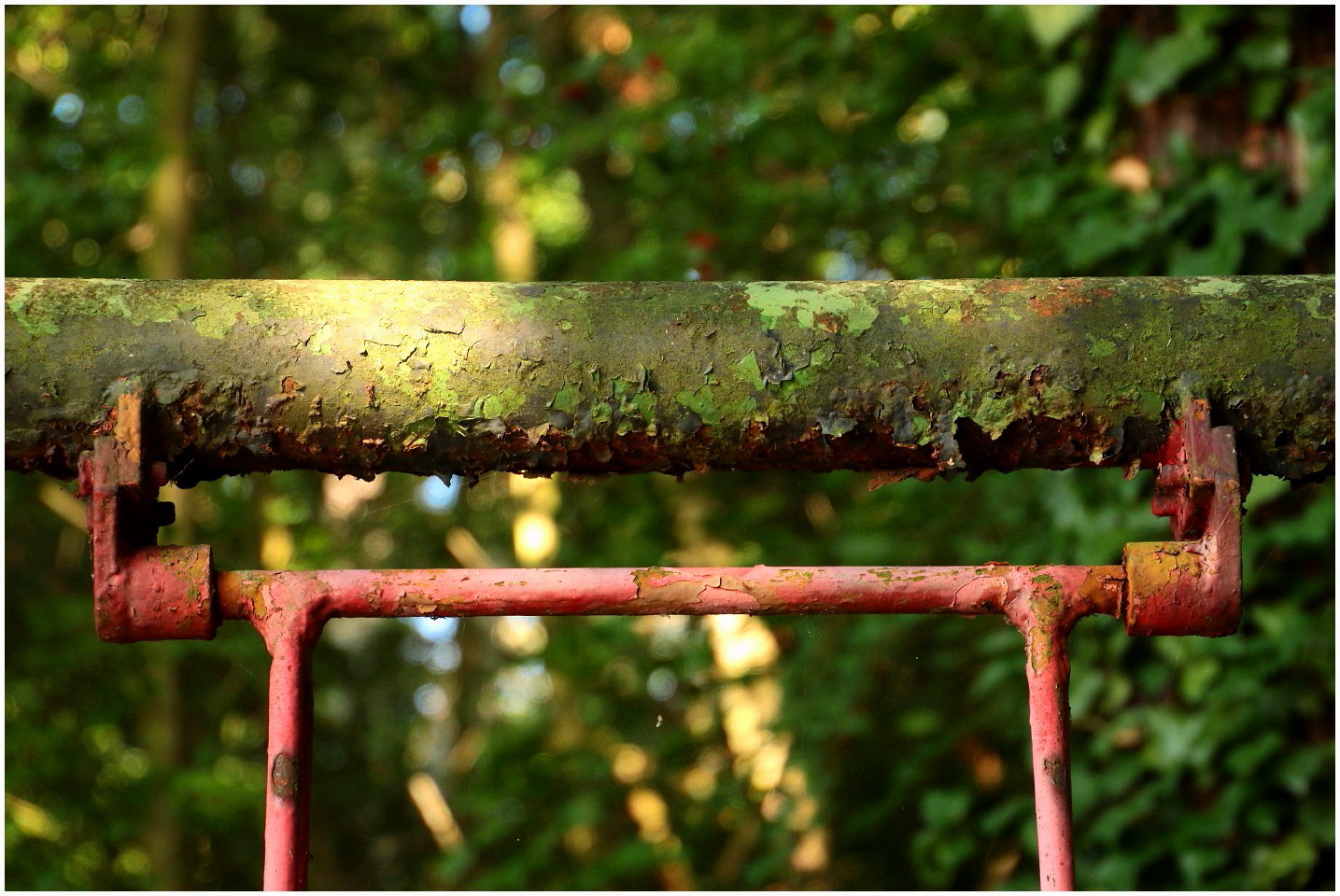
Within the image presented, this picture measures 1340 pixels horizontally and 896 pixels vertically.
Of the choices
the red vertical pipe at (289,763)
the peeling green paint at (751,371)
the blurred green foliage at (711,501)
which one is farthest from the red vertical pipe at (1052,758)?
the blurred green foliage at (711,501)

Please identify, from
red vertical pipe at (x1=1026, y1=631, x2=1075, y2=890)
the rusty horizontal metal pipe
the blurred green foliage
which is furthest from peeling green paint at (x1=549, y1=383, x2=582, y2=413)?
the blurred green foliage

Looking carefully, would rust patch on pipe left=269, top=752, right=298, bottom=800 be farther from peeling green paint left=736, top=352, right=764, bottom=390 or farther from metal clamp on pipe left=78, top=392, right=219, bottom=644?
peeling green paint left=736, top=352, right=764, bottom=390

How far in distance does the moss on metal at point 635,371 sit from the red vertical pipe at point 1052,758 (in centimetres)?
14

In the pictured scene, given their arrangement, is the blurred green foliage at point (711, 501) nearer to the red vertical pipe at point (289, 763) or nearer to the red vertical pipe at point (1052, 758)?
the red vertical pipe at point (289, 763)

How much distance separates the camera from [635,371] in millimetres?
837

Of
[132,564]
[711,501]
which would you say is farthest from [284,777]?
[711,501]

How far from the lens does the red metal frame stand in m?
0.81

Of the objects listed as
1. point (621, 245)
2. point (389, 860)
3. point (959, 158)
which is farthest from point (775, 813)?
point (389, 860)

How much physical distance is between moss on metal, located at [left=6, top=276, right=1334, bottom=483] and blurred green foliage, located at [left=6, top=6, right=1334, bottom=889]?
0.39m

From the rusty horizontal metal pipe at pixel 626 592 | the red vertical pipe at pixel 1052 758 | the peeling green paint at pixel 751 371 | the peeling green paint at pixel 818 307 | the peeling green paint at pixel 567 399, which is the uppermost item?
the peeling green paint at pixel 818 307

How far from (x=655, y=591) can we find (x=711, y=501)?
2623 mm

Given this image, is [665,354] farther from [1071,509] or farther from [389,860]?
[389,860]

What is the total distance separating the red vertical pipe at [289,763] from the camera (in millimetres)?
777

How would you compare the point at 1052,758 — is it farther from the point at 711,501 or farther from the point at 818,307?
the point at 711,501
